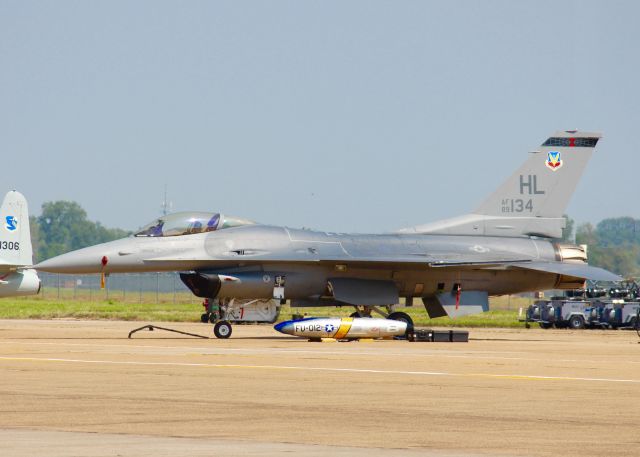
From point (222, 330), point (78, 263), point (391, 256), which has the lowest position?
point (222, 330)

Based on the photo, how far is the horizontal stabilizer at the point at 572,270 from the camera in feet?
112

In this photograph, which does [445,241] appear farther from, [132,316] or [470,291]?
[132,316]

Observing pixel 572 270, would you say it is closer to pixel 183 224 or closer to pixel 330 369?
pixel 183 224

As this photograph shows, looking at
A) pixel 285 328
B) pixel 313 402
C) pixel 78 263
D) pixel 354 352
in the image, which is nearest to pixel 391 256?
pixel 285 328

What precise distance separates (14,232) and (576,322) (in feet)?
72.0

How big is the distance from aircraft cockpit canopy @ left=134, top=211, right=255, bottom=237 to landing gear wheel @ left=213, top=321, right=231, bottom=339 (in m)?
2.48

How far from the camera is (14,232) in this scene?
4134 centimetres

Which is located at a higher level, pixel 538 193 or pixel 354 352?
pixel 538 193

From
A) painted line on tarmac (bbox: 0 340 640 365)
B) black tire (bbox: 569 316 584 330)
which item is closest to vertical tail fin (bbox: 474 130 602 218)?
painted line on tarmac (bbox: 0 340 640 365)

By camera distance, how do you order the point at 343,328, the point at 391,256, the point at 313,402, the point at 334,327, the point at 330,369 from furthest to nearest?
the point at 391,256 → the point at 343,328 → the point at 334,327 → the point at 330,369 → the point at 313,402

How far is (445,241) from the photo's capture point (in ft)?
118

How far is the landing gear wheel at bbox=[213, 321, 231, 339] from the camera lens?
105 ft

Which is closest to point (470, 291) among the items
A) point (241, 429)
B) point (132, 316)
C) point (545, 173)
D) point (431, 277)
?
point (431, 277)

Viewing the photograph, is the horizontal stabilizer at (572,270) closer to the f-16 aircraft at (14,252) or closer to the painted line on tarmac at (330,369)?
the painted line on tarmac at (330,369)
